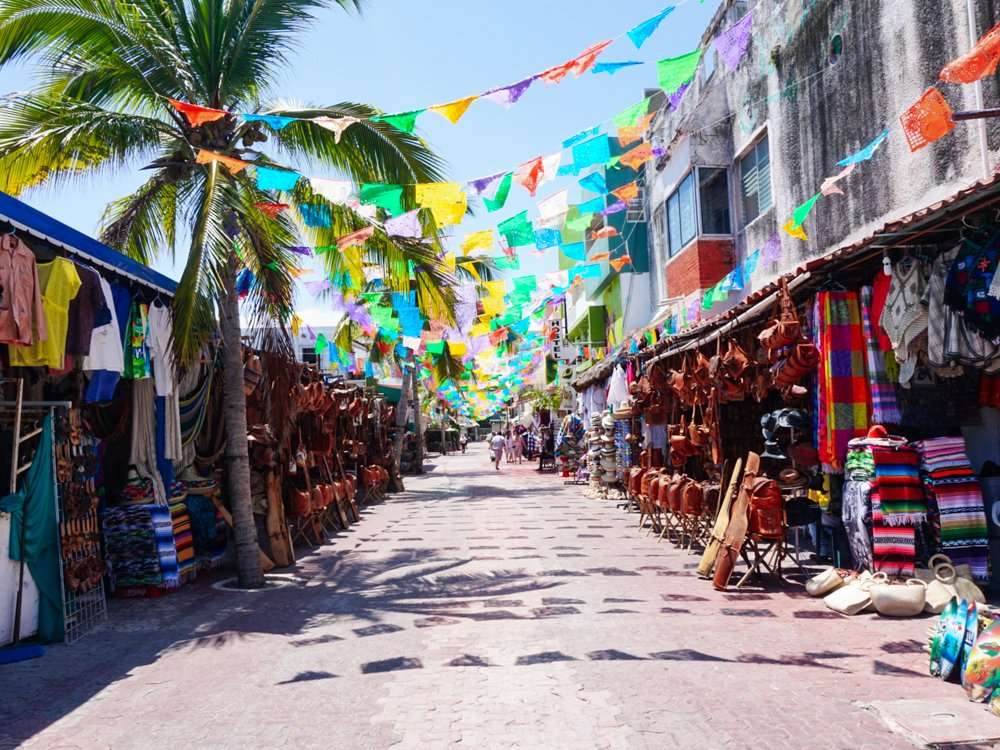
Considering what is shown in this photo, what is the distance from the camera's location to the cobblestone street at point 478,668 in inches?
190

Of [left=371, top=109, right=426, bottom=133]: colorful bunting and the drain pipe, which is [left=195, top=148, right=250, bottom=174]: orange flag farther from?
the drain pipe

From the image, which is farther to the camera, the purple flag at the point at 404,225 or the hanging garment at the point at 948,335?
the purple flag at the point at 404,225

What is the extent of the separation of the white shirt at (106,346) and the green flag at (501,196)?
16.2ft

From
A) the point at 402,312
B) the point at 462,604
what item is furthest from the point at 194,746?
the point at 402,312

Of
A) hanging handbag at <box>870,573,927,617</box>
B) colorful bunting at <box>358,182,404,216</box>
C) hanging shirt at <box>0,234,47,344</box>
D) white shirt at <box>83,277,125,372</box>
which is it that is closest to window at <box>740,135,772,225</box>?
colorful bunting at <box>358,182,404,216</box>

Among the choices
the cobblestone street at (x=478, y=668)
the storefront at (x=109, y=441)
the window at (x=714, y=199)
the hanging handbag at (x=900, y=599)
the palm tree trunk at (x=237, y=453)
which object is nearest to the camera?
the cobblestone street at (x=478, y=668)

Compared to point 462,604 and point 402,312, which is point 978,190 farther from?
point 402,312

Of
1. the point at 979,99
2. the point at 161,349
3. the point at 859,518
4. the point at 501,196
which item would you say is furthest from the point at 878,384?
the point at 161,349

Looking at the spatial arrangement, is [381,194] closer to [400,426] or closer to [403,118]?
[403,118]

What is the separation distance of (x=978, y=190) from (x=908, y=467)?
8.89 ft

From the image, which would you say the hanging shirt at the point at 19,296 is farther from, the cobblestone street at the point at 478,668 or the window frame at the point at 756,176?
the window frame at the point at 756,176

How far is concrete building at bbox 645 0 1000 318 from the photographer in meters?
10.2

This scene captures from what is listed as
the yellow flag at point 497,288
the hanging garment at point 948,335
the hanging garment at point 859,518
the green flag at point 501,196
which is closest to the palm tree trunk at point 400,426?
the yellow flag at point 497,288

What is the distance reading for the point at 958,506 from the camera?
742 cm
